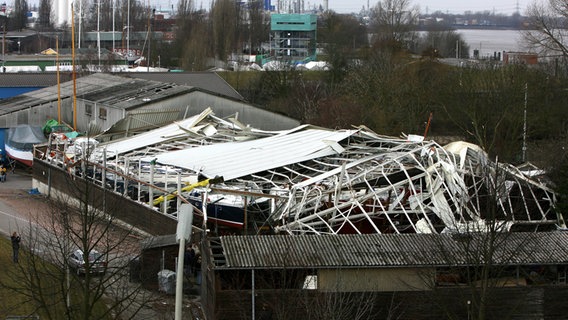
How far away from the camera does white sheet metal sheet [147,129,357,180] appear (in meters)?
26.0

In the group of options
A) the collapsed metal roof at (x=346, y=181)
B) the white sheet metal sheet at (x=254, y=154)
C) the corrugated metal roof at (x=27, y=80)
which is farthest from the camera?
the corrugated metal roof at (x=27, y=80)

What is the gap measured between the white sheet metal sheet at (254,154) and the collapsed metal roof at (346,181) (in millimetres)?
31

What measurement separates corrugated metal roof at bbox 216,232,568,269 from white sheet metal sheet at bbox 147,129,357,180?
7.52 metres

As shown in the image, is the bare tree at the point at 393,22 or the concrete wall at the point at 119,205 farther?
the bare tree at the point at 393,22

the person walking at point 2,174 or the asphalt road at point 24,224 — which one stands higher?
the person walking at point 2,174

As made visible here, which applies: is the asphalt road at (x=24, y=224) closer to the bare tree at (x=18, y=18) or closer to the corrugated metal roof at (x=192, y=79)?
the corrugated metal roof at (x=192, y=79)

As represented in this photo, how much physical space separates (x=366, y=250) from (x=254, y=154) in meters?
10.5

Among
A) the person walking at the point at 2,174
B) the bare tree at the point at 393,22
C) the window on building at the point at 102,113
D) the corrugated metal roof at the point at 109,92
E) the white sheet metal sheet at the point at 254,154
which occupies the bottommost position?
the person walking at the point at 2,174

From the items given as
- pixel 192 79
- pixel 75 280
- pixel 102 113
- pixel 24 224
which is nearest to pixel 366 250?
pixel 75 280

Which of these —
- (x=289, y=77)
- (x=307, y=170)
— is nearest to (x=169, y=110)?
(x=307, y=170)

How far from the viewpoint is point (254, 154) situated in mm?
27609

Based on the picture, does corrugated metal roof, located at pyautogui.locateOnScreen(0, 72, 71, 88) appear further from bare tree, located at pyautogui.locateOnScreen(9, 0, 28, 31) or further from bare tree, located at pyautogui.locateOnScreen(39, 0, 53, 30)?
bare tree, located at pyautogui.locateOnScreen(39, 0, 53, 30)

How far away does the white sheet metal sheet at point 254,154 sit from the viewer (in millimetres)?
26031

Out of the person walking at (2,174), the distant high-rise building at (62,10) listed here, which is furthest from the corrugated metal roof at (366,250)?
the distant high-rise building at (62,10)
